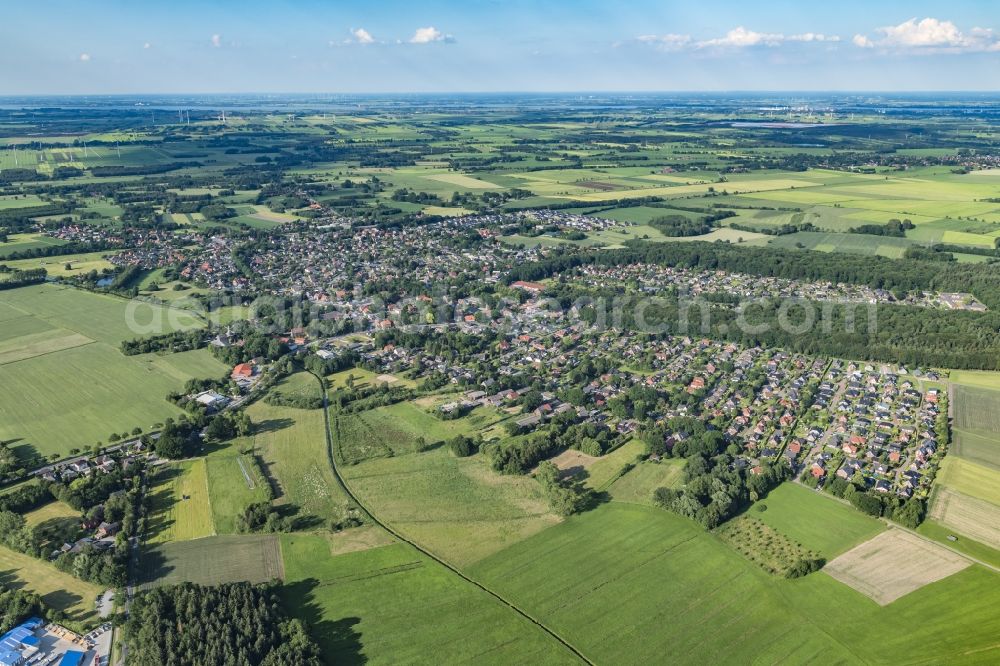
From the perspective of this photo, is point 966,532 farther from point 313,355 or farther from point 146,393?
point 146,393

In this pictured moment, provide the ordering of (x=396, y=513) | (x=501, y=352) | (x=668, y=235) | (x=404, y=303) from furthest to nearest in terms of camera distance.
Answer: (x=668, y=235) < (x=404, y=303) < (x=501, y=352) < (x=396, y=513)

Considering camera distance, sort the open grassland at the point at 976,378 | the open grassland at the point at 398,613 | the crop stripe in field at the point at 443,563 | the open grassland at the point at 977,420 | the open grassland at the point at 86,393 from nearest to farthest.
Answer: the open grassland at the point at 398,613
the crop stripe in field at the point at 443,563
the open grassland at the point at 977,420
the open grassland at the point at 86,393
the open grassland at the point at 976,378

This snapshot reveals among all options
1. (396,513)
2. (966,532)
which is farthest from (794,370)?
(396,513)

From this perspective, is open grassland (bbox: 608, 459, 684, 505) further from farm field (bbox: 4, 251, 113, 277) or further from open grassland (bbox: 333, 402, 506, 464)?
farm field (bbox: 4, 251, 113, 277)

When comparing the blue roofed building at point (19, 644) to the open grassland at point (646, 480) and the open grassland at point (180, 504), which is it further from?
the open grassland at point (646, 480)

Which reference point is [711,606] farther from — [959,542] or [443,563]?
[959,542]

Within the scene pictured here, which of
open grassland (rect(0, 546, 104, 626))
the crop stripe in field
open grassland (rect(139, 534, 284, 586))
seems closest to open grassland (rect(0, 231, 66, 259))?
open grassland (rect(0, 546, 104, 626))

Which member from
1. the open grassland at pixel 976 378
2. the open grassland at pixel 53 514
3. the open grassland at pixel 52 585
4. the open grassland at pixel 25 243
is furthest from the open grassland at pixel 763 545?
the open grassland at pixel 25 243
